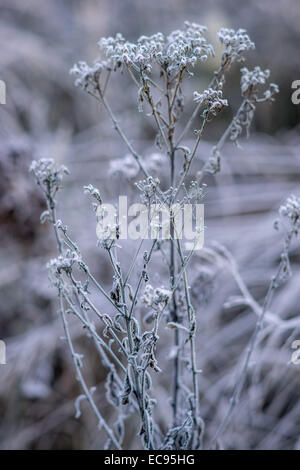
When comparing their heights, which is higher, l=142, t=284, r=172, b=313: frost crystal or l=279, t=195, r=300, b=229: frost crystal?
l=279, t=195, r=300, b=229: frost crystal

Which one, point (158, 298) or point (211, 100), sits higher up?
point (211, 100)

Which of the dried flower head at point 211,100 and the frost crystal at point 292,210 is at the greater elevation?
the dried flower head at point 211,100

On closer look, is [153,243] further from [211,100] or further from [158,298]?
[211,100]

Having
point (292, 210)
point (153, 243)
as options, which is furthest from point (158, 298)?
point (292, 210)

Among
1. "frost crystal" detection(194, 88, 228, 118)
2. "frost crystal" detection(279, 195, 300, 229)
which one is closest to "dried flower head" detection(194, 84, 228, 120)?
"frost crystal" detection(194, 88, 228, 118)

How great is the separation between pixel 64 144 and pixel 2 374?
102 centimetres

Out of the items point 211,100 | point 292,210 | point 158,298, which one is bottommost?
point 158,298

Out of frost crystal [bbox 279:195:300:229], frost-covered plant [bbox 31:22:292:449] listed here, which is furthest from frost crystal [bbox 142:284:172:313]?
frost crystal [bbox 279:195:300:229]

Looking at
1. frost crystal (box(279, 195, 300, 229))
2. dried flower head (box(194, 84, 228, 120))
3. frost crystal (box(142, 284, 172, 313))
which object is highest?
dried flower head (box(194, 84, 228, 120))

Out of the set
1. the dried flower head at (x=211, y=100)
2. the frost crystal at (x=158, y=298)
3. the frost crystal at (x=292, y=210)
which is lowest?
the frost crystal at (x=158, y=298)

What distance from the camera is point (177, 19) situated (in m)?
2.76

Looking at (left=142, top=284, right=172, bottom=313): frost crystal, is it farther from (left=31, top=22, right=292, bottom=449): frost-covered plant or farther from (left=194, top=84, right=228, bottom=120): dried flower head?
(left=194, top=84, right=228, bottom=120): dried flower head

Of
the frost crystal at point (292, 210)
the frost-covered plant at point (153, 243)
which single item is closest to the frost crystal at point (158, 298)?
the frost-covered plant at point (153, 243)

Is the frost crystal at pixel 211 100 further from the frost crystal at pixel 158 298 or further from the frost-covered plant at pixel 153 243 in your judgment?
the frost crystal at pixel 158 298
